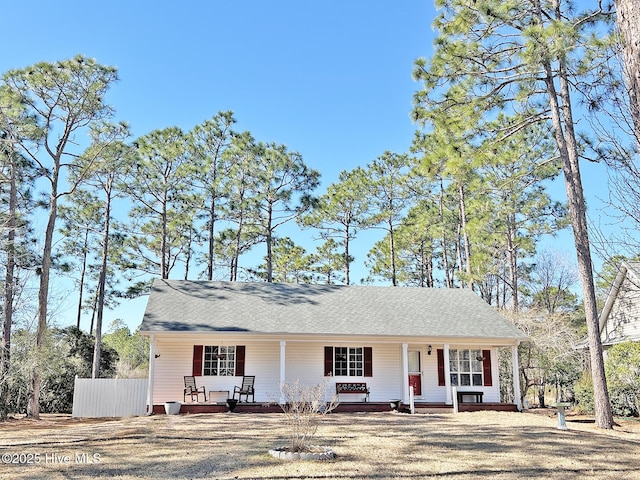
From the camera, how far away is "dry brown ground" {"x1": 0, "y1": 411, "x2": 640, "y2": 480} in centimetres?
679

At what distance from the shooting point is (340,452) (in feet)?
26.2

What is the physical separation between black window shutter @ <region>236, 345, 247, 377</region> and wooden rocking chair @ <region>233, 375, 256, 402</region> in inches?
12.6

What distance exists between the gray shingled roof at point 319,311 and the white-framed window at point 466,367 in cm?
105

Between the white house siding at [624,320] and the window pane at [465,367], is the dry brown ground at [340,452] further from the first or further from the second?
the white house siding at [624,320]

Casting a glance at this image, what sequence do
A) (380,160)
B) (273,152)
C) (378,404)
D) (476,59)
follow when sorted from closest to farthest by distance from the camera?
(476,59) < (378,404) < (273,152) < (380,160)

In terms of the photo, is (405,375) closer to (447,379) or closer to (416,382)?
(416,382)

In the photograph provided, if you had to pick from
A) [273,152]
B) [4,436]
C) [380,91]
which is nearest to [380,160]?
[273,152]

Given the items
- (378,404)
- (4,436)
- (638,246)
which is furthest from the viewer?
(378,404)

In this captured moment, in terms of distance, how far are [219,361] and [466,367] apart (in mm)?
8010

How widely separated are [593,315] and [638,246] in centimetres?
691

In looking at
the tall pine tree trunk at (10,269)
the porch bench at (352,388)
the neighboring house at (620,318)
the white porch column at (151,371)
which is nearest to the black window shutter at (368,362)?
the porch bench at (352,388)

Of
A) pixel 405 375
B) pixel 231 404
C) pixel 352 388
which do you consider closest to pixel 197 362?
pixel 231 404

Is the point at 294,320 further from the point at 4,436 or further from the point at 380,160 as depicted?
the point at 380,160

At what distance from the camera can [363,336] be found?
50.9 ft
